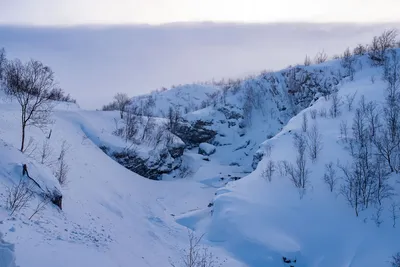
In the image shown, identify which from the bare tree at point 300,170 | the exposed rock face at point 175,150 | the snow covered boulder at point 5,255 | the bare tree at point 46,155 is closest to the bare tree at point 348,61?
the exposed rock face at point 175,150

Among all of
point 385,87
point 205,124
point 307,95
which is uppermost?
point 385,87

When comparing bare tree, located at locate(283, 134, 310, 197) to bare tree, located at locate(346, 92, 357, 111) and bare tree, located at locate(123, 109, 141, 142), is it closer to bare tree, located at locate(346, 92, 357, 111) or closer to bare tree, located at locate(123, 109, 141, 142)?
bare tree, located at locate(346, 92, 357, 111)

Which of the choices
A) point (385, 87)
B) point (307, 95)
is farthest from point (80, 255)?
point (307, 95)

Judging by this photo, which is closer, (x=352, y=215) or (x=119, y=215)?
(x=352, y=215)

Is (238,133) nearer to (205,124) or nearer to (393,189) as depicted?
(205,124)

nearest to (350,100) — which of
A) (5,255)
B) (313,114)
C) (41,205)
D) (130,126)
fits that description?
(313,114)

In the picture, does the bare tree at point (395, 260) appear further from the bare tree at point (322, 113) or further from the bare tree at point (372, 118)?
the bare tree at point (322, 113)

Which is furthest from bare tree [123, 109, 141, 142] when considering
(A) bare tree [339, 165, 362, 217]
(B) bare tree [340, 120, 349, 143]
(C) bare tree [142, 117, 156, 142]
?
(A) bare tree [339, 165, 362, 217]
